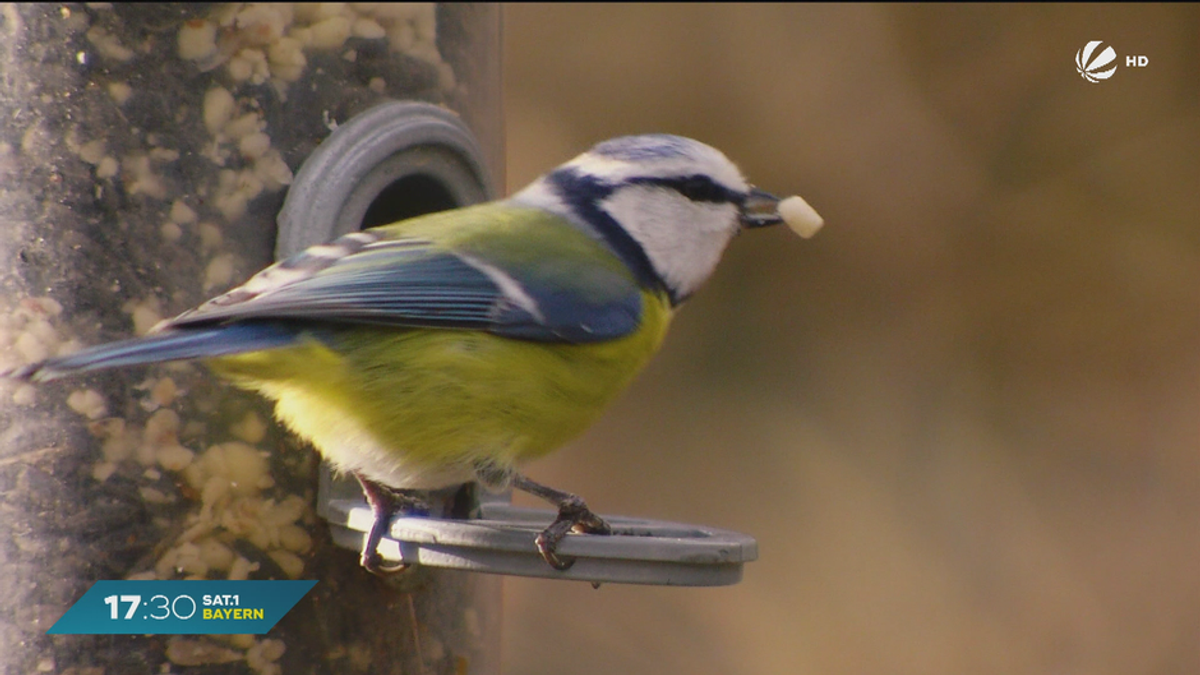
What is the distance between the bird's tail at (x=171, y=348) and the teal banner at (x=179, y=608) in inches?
15.2

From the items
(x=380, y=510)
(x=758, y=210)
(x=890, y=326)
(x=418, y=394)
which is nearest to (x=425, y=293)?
(x=418, y=394)

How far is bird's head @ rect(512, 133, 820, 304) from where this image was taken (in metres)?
2.44

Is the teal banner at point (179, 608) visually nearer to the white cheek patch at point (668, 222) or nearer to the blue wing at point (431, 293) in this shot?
the blue wing at point (431, 293)

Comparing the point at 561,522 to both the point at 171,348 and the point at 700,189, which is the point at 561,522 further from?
the point at 700,189

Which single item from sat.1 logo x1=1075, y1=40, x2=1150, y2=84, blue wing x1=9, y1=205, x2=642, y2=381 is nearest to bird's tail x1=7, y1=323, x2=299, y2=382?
blue wing x1=9, y1=205, x2=642, y2=381

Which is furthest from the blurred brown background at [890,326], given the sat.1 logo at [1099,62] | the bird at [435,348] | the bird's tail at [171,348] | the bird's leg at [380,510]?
the bird's tail at [171,348]

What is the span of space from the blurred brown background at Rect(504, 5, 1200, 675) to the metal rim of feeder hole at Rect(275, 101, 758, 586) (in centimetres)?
242

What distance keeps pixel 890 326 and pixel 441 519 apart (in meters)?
3.20

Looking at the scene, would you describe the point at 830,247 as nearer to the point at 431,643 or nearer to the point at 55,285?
the point at 431,643

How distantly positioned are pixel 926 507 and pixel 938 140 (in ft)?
4.49

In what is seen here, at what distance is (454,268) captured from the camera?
7.03 feet

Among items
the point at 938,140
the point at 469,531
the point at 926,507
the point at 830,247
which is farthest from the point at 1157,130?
the point at 469,531

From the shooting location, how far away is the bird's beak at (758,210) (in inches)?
97.8

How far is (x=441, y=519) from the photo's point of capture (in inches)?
86.1
